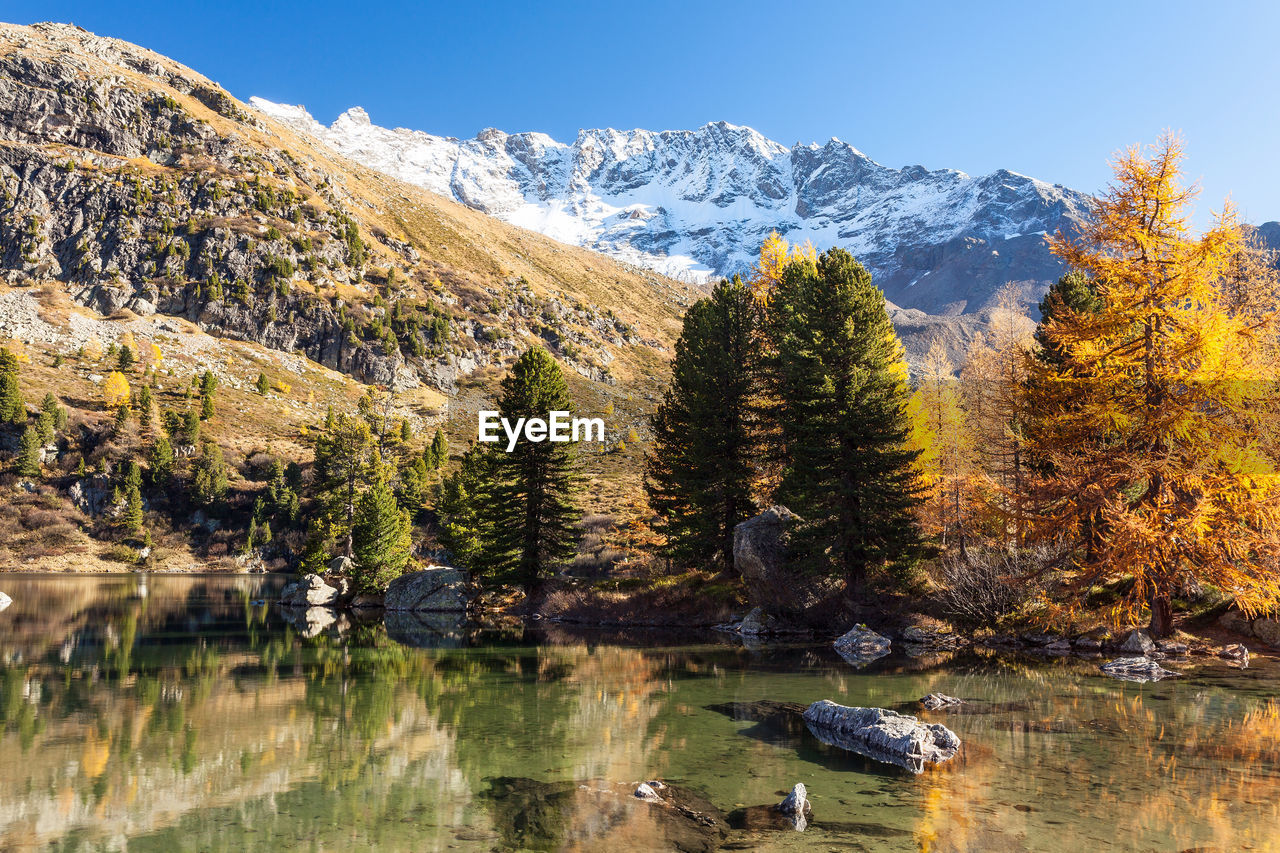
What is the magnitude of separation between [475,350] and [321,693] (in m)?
153

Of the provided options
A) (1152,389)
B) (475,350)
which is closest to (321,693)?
(1152,389)

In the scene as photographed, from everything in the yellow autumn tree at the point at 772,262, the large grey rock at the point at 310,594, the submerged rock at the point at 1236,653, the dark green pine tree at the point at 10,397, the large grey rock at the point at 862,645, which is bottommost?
the large grey rock at the point at 310,594

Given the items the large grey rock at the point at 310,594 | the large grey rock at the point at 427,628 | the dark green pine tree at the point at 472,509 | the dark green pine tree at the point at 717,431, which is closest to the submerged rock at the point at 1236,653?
the dark green pine tree at the point at 717,431

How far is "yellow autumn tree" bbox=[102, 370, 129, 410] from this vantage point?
10294 centimetres

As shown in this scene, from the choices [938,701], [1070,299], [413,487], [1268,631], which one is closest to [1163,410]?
[1268,631]

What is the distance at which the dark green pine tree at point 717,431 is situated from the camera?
39.2 metres

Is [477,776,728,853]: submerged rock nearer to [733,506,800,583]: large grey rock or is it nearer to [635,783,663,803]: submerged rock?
[635,783,663,803]: submerged rock

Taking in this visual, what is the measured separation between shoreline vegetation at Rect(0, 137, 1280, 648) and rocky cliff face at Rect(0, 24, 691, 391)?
9641 centimetres

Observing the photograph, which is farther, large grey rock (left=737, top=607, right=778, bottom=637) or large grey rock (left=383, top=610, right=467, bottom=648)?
large grey rock (left=737, top=607, right=778, bottom=637)

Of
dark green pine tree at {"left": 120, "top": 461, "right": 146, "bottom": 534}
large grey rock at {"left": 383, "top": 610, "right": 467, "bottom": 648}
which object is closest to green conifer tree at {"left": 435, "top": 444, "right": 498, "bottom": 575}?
large grey rock at {"left": 383, "top": 610, "right": 467, "bottom": 648}

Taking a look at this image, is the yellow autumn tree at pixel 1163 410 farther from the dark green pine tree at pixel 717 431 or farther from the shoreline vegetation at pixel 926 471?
the dark green pine tree at pixel 717 431

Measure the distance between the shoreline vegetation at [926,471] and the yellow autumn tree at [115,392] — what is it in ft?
196

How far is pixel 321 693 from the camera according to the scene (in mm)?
19422

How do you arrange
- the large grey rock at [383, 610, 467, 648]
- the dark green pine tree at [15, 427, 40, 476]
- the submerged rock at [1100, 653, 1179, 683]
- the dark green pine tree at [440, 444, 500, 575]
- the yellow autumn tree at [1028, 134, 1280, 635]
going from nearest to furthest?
the submerged rock at [1100, 653, 1179, 683], the yellow autumn tree at [1028, 134, 1280, 635], the large grey rock at [383, 610, 467, 648], the dark green pine tree at [440, 444, 500, 575], the dark green pine tree at [15, 427, 40, 476]
